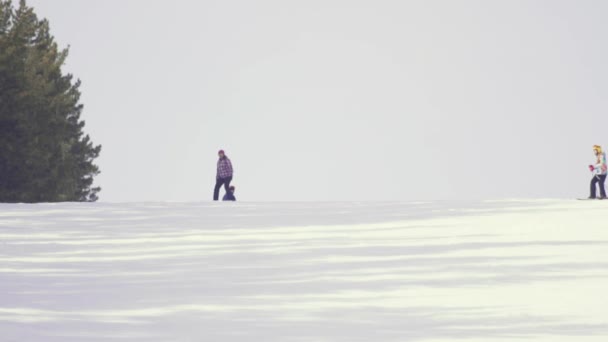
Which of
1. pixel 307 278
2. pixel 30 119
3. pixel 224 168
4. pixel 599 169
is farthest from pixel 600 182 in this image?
pixel 30 119

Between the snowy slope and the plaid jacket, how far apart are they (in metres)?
11.1

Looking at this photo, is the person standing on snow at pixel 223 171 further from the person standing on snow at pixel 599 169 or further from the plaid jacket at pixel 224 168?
the person standing on snow at pixel 599 169

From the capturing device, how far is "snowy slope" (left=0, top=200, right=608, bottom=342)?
10.1 m

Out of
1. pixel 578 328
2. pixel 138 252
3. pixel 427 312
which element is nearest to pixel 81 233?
pixel 138 252

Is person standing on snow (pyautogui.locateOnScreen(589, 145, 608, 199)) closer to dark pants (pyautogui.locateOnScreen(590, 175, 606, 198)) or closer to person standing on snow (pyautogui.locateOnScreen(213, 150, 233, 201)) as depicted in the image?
dark pants (pyautogui.locateOnScreen(590, 175, 606, 198))

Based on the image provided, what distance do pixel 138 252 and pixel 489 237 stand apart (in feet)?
17.3

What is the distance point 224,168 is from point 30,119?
71.0ft

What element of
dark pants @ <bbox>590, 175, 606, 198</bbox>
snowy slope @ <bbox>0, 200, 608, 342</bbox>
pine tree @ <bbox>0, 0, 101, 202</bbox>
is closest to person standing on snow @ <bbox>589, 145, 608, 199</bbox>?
dark pants @ <bbox>590, 175, 606, 198</bbox>

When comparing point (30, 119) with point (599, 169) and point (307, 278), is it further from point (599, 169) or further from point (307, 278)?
point (307, 278)

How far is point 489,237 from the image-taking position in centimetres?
1880

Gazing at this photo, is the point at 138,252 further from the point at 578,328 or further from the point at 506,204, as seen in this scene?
the point at 506,204

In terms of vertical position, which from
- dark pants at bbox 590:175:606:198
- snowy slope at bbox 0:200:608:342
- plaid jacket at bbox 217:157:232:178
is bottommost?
snowy slope at bbox 0:200:608:342

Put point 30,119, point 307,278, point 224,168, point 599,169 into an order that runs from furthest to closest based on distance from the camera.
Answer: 1. point 30,119
2. point 224,168
3. point 599,169
4. point 307,278

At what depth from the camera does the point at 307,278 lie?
13562mm
